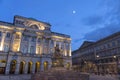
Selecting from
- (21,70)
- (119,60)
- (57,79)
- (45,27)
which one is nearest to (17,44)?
(21,70)

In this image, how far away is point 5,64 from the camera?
3906cm

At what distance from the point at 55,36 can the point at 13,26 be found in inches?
706

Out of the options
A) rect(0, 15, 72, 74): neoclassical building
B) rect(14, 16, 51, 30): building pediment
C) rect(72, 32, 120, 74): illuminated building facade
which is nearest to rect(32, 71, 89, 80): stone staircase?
rect(0, 15, 72, 74): neoclassical building

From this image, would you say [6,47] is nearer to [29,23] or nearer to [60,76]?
[29,23]

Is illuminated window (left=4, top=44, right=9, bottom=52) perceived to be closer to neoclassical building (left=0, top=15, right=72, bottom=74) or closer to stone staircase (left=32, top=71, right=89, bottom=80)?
neoclassical building (left=0, top=15, right=72, bottom=74)

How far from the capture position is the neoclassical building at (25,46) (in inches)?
1581

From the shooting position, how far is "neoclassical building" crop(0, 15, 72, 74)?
132 ft

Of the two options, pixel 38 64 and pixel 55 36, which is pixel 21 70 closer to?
pixel 38 64

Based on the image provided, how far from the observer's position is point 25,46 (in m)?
45.5

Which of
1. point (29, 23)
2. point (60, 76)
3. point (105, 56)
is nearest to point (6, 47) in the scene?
point (29, 23)

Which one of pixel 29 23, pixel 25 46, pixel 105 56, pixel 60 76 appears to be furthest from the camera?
pixel 105 56

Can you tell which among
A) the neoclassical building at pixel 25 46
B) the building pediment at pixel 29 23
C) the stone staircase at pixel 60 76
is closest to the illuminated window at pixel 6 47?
the neoclassical building at pixel 25 46

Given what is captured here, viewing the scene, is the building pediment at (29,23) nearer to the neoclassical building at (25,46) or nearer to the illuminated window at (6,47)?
the neoclassical building at (25,46)

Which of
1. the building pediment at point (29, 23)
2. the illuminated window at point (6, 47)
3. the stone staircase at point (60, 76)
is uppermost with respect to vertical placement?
the building pediment at point (29, 23)
